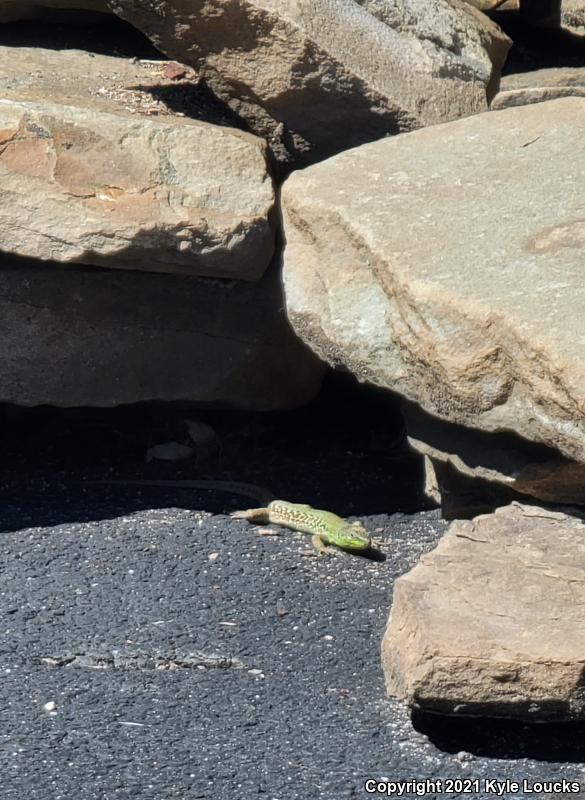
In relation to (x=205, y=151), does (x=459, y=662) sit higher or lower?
lower

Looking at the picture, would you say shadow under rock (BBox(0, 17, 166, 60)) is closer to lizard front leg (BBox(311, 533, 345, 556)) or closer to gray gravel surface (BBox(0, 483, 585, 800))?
gray gravel surface (BBox(0, 483, 585, 800))

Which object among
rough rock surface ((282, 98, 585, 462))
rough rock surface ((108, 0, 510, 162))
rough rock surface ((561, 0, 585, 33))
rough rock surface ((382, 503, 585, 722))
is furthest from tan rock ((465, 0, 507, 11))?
rough rock surface ((382, 503, 585, 722))

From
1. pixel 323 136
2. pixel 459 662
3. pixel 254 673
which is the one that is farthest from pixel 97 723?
pixel 323 136

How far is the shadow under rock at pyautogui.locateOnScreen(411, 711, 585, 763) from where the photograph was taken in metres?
2.90

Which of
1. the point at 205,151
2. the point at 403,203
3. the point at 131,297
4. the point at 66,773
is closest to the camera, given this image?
the point at 66,773

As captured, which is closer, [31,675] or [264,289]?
[31,675]

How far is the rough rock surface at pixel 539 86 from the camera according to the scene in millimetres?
4520

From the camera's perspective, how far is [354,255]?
350cm

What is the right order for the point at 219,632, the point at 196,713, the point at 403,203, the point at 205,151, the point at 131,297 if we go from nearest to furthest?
the point at 196,713
the point at 219,632
the point at 403,203
the point at 205,151
the point at 131,297

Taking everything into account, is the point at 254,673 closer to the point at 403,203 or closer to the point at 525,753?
the point at 525,753

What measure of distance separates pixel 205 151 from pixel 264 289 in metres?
0.59

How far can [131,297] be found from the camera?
4129 millimetres

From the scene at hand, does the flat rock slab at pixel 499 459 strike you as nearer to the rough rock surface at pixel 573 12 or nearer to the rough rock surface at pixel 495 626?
the rough rock surface at pixel 495 626

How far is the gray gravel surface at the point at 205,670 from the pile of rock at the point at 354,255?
0.14 m
